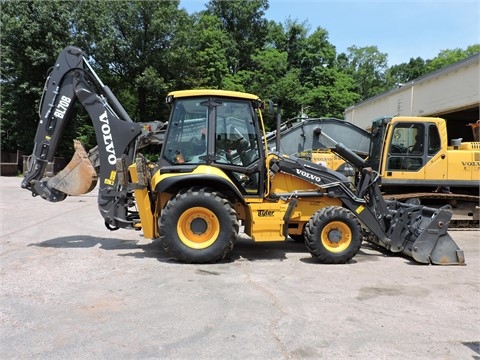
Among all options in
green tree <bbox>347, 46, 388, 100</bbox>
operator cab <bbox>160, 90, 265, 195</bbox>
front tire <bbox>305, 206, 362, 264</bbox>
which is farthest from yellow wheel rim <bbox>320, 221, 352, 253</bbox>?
green tree <bbox>347, 46, 388, 100</bbox>

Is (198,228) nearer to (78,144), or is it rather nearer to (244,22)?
(78,144)

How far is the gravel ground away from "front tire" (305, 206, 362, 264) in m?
0.21

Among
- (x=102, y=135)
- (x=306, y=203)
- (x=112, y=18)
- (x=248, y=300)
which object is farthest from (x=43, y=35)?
(x=248, y=300)

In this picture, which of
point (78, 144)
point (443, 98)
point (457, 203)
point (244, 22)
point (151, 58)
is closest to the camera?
point (78, 144)

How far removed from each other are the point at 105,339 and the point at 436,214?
564 cm

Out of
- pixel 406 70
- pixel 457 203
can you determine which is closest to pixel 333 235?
pixel 457 203

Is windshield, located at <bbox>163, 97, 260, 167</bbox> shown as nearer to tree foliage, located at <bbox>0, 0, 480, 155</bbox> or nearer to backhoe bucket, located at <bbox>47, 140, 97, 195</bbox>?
backhoe bucket, located at <bbox>47, 140, 97, 195</bbox>

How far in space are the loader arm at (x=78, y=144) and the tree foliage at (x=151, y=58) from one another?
21130 mm

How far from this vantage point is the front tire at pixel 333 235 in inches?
287

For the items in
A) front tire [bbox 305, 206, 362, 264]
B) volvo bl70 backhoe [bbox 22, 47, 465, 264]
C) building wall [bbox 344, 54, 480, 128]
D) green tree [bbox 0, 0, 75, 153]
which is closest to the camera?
volvo bl70 backhoe [bbox 22, 47, 465, 264]

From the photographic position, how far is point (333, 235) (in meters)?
7.39

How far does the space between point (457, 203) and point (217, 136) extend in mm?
7482

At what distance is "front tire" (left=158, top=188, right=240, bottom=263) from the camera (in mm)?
7016

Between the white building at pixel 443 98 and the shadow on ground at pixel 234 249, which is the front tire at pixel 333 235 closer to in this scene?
the shadow on ground at pixel 234 249
